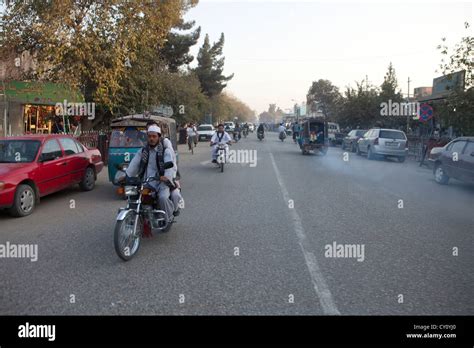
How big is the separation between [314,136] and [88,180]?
16.2 metres

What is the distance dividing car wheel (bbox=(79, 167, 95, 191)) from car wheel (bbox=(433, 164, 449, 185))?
10762 mm

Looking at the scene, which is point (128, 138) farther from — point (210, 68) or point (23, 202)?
point (210, 68)

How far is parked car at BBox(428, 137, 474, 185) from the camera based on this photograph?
12211mm

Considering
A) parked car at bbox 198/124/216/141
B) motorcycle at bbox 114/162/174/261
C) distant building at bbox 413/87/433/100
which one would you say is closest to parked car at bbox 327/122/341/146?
parked car at bbox 198/124/216/141

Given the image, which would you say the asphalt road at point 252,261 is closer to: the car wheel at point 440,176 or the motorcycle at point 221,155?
the car wheel at point 440,176

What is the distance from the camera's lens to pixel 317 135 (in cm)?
2506

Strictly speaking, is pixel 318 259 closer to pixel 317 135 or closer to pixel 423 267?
pixel 423 267

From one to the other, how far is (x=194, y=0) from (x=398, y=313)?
24779 mm

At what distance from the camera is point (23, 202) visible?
8.27 meters

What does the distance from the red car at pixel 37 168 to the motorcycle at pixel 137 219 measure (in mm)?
2955

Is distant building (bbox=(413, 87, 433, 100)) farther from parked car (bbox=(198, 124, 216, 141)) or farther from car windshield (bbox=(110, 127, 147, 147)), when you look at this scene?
car windshield (bbox=(110, 127, 147, 147))

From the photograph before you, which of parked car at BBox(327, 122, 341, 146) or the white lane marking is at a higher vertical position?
parked car at BBox(327, 122, 341, 146)

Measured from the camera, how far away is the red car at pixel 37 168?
8.04 m

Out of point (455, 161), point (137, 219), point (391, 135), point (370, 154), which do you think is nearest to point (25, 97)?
point (370, 154)
